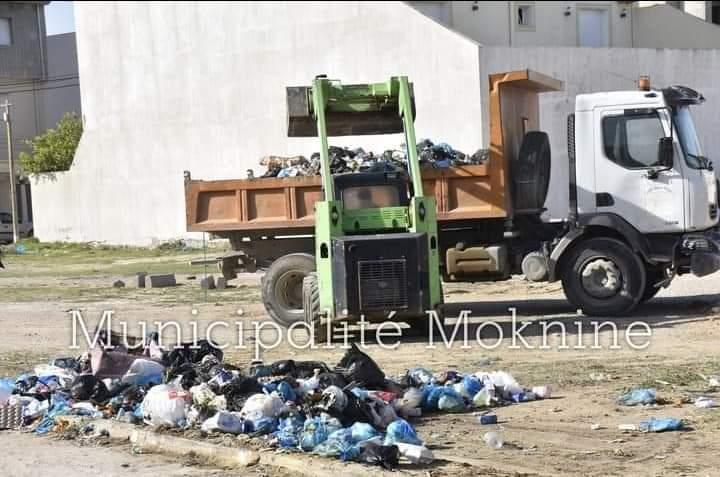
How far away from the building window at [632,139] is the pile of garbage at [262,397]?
465 centimetres

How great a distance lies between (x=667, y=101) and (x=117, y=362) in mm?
7502

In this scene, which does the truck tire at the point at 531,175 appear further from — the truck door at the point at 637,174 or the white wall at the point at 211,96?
the white wall at the point at 211,96

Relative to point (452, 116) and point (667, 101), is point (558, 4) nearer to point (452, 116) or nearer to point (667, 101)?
point (452, 116)

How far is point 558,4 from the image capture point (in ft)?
118

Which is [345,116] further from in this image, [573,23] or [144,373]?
[573,23]

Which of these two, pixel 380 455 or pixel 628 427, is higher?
pixel 380 455

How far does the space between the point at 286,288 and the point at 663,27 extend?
87.3 ft

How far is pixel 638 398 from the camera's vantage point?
9.20m

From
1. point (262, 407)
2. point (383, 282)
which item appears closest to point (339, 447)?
point (262, 407)

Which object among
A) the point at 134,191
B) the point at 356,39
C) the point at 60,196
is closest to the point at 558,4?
the point at 356,39

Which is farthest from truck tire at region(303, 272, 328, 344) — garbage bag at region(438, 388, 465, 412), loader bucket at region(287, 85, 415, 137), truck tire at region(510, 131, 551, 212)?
garbage bag at region(438, 388, 465, 412)

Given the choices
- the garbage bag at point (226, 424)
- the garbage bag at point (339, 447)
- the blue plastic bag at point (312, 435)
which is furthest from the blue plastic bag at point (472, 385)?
the garbage bag at point (226, 424)

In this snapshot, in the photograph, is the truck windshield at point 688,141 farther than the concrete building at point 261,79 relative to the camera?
No

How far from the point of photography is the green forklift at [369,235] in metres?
12.7
